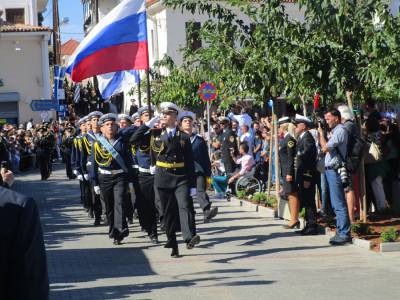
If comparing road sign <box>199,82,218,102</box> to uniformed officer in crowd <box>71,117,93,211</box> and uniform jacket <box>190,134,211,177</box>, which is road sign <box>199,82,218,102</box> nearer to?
uniformed officer in crowd <box>71,117,93,211</box>

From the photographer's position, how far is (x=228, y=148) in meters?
23.9

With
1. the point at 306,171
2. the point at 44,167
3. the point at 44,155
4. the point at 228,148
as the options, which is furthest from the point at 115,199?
the point at 44,155

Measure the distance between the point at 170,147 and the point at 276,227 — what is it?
3.44m

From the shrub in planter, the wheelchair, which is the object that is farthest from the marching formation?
the wheelchair

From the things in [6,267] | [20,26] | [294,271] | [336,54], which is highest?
[20,26]

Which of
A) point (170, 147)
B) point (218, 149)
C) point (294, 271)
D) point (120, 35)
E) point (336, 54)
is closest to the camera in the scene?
point (294, 271)

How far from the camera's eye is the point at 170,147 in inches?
515

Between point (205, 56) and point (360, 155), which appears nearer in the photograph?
point (360, 155)

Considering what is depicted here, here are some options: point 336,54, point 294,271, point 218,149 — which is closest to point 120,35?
point 336,54

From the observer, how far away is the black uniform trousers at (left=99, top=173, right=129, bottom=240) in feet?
45.9

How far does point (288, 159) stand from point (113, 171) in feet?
8.86

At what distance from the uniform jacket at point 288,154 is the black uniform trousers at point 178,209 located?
2654 millimetres

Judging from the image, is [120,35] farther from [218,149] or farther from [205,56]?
[218,149]

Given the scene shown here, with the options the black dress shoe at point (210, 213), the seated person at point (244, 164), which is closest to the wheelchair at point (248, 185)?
the seated person at point (244, 164)
